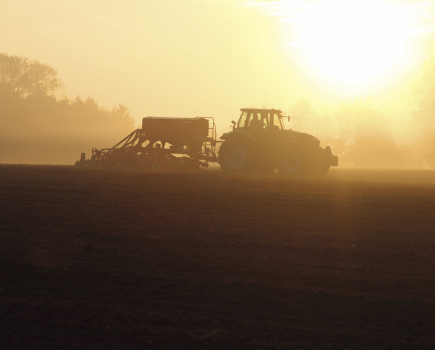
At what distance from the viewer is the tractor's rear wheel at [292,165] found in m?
18.2

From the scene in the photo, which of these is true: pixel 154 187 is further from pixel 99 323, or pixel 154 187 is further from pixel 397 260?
pixel 99 323

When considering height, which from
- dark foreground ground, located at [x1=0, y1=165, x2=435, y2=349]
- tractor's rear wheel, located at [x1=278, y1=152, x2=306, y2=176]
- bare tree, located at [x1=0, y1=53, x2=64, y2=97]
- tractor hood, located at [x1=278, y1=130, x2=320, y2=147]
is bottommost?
dark foreground ground, located at [x1=0, y1=165, x2=435, y2=349]

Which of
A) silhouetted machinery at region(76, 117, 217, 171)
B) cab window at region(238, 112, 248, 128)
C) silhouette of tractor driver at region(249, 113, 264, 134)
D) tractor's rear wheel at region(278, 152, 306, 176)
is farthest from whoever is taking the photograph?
silhouetted machinery at region(76, 117, 217, 171)

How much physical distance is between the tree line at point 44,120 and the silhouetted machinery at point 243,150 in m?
28.8

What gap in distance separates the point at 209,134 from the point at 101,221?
15.8 metres

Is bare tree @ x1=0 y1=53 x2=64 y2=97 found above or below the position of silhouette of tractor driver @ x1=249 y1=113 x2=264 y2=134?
above

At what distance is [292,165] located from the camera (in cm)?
1833

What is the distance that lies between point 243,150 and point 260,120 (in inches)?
54.1

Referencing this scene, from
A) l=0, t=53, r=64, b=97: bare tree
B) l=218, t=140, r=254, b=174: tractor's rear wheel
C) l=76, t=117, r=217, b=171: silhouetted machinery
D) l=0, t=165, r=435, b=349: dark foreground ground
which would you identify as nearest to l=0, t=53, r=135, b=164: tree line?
l=0, t=53, r=64, b=97: bare tree

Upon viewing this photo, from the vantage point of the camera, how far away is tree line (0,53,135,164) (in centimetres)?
5016

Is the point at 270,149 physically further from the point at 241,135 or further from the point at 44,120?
the point at 44,120

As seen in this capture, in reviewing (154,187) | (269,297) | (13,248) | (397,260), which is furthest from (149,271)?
(154,187)

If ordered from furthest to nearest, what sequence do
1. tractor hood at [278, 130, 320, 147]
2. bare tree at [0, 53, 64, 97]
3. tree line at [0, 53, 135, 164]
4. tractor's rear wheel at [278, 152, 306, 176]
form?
bare tree at [0, 53, 64, 97] < tree line at [0, 53, 135, 164] < tractor hood at [278, 130, 320, 147] < tractor's rear wheel at [278, 152, 306, 176]

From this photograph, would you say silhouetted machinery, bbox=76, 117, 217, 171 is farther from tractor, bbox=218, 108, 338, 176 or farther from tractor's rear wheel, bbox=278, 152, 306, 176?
tractor's rear wheel, bbox=278, 152, 306, 176
